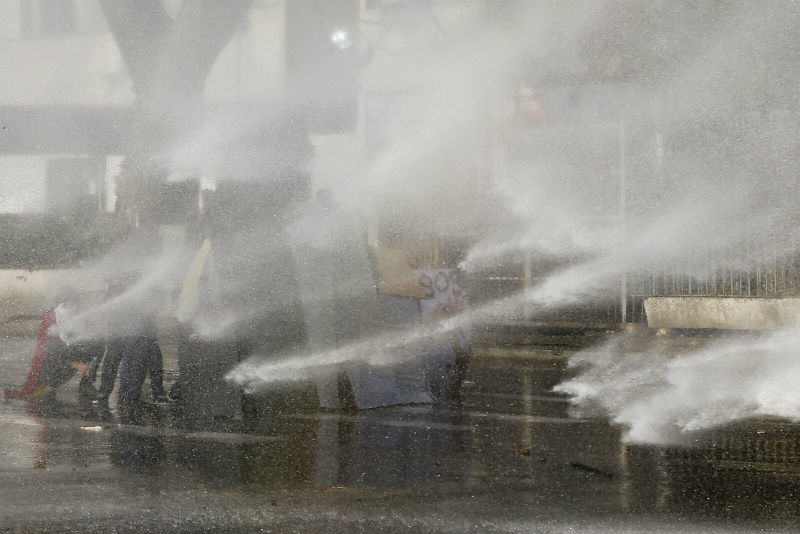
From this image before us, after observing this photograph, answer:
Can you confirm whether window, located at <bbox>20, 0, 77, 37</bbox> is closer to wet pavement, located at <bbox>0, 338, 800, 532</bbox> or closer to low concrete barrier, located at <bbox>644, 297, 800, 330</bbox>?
wet pavement, located at <bbox>0, 338, 800, 532</bbox>

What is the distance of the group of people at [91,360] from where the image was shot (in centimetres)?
486

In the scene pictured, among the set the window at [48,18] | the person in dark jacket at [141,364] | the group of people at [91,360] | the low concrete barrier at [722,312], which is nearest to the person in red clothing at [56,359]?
the group of people at [91,360]

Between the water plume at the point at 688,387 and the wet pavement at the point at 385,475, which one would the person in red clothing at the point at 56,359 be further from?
the water plume at the point at 688,387

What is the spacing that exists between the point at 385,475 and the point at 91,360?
2.77 metres

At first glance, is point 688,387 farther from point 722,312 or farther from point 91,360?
point 91,360

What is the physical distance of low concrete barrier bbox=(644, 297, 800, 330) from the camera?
24.6 feet

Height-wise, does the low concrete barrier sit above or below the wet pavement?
above

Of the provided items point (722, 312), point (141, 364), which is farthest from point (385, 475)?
point (722, 312)

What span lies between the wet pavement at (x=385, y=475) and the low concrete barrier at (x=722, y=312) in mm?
3753

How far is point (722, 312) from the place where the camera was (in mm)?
7867

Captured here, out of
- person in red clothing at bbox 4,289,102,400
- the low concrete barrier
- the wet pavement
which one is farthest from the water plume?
person in red clothing at bbox 4,289,102,400

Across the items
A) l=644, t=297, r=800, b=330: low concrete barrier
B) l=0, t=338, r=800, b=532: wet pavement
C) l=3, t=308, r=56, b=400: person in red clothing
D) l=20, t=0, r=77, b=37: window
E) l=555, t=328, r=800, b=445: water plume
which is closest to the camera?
l=0, t=338, r=800, b=532: wet pavement

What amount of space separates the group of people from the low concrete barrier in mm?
5225

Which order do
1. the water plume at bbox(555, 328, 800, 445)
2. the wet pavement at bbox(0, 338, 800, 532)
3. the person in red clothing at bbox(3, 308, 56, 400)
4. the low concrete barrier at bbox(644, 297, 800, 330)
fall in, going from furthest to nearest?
1. the low concrete barrier at bbox(644, 297, 800, 330)
2. the person in red clothing at bbox(3, 308, 56, 400)
3. the water plume at bbox(555, 328, 800, 445)
4. the wet pavement at bbox(0, 338, 800, 532)
